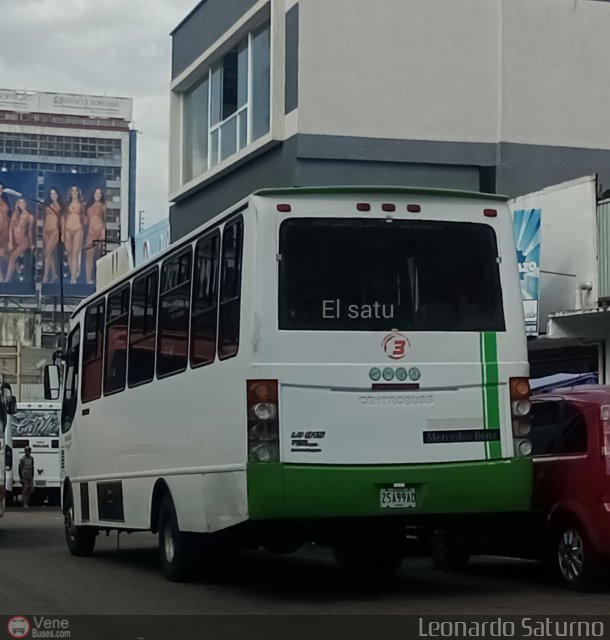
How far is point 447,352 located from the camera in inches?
460

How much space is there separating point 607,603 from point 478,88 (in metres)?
15.2

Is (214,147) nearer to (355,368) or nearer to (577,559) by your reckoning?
(355,368)

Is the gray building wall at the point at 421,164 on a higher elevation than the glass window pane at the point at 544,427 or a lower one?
higher

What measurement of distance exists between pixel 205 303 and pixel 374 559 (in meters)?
3.59

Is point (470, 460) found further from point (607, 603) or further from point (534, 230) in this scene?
point (534, 230)

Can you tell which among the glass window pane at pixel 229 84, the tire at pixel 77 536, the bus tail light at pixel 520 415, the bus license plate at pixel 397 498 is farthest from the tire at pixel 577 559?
the glass window pane at pixel 229 84

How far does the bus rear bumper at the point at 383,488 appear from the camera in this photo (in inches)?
439

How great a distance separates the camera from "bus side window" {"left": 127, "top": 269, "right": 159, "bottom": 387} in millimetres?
14180

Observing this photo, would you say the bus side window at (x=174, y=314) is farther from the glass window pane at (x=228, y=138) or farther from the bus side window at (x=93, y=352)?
the glass window pane at (x=228, y=138)

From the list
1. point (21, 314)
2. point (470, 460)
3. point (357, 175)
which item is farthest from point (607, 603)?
point (21, 314)

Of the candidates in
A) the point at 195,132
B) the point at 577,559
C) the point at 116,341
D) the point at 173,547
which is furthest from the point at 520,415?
the point at 195,132

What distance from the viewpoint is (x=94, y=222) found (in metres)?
84.4

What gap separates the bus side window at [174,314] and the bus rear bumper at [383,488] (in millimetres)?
2301

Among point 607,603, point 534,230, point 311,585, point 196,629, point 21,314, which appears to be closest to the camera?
point 196,629
